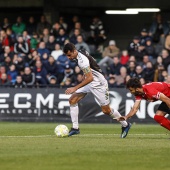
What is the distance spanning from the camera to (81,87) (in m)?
16.9

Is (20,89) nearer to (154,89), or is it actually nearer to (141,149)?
(154,89)

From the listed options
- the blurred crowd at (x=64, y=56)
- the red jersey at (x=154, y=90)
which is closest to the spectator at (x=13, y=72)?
the blurred crowd at (x=64, y=56)

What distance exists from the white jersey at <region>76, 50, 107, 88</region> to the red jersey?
1522 millimetres

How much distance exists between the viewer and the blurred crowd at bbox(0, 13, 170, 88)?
88.2 ft

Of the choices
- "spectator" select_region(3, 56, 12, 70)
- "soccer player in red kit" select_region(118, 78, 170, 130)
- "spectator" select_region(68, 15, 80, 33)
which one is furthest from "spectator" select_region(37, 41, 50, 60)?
"soccer player in red kit" select_region(118, 78, 170, 130)

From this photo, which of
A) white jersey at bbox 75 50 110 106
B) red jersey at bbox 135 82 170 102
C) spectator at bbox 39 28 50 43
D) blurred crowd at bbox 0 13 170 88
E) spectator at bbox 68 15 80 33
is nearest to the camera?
red jersey at bbox 135 82 170 102

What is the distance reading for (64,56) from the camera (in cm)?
2848

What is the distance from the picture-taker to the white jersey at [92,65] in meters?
16.8

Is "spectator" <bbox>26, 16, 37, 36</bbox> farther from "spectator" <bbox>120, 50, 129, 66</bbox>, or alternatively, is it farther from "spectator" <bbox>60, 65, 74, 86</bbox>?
"spectator" <bbox>120, 50, 129, 66</bbox>

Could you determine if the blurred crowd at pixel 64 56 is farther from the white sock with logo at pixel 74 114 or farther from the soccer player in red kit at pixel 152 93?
the soccer player in red kit at pixel 152 93

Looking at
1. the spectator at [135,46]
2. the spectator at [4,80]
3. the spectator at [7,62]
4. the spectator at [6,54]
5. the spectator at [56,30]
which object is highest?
the spectator at [56,30]

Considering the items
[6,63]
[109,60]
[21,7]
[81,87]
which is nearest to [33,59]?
[6,63]

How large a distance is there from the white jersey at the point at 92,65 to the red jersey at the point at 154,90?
59.9 inches

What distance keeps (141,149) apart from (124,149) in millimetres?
312
